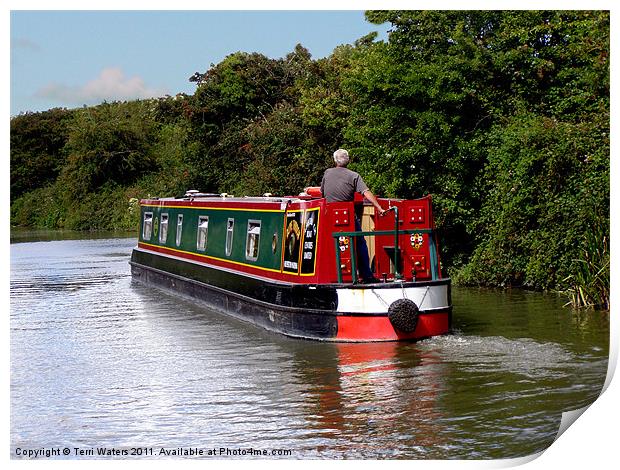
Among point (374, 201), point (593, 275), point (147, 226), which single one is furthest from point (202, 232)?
point (593, 275)

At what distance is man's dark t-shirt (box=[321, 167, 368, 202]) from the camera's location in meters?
11.2

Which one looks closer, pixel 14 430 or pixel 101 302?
pixel 14 430

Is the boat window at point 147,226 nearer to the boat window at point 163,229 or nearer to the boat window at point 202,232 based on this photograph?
the boat window at point 163,229

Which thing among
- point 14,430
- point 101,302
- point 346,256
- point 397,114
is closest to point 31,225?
point 101,302

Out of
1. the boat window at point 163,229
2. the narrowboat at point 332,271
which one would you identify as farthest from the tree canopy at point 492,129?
the boat window at point 163,229

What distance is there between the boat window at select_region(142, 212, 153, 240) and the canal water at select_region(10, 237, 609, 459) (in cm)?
547

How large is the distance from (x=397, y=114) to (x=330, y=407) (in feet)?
28.7

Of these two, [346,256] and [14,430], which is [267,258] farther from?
[14,430]

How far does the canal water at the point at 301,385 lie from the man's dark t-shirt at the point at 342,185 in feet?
5.46

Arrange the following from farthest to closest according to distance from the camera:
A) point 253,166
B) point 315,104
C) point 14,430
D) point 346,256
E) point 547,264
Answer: point 253,166 → point 315,104 → point 547,264 → point 346,256 → point 14,430

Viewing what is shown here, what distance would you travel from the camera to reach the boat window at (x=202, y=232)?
51.9ft

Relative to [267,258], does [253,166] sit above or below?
above

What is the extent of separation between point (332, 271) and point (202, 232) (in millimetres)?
5071

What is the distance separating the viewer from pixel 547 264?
1475cm
